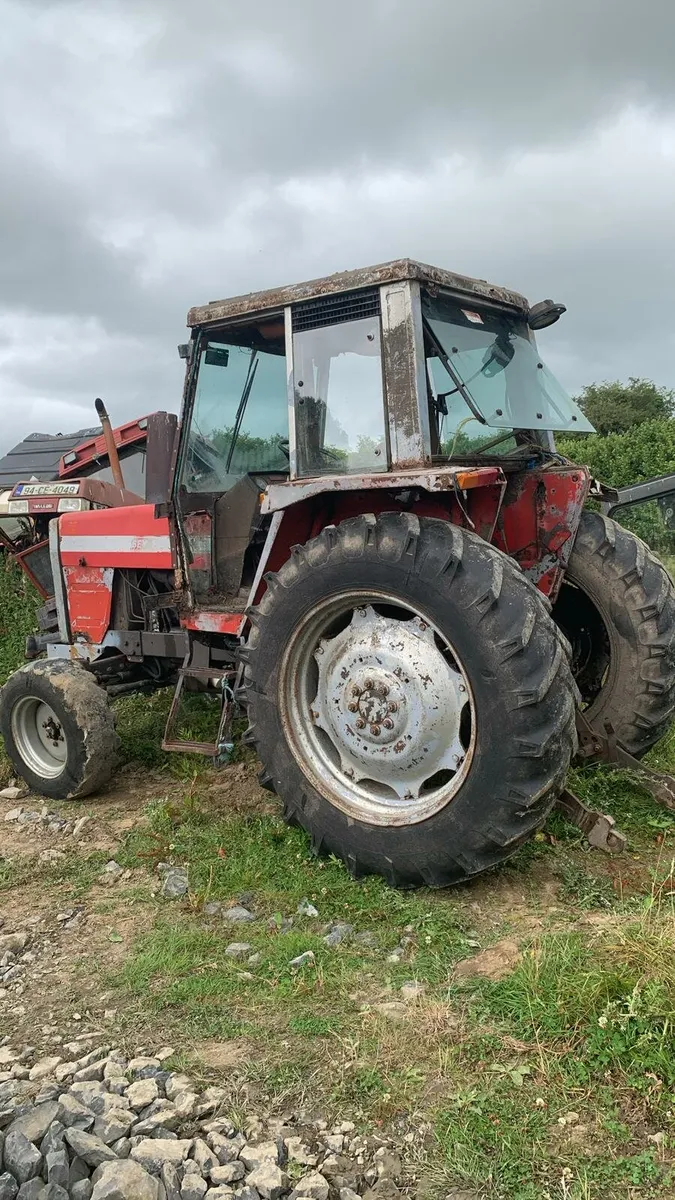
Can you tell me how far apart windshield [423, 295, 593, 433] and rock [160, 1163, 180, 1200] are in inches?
117

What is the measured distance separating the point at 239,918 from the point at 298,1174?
1371 millimetres

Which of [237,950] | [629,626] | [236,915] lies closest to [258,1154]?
[237,950]

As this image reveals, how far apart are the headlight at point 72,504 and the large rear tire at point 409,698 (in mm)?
2749

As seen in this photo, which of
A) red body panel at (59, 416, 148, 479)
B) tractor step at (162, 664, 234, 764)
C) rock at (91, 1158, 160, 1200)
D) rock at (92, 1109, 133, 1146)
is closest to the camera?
rock at (91, 1158, 160, 1200)

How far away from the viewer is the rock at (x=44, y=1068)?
8.10 feet

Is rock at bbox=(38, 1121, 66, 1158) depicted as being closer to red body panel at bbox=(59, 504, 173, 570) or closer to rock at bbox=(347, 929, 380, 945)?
rock at bbox=(347, 929, 380, 945)

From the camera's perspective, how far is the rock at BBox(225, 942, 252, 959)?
3.10 metres

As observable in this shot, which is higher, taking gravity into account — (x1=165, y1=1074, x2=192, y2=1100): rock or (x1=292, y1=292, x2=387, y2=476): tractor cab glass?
(x1=292, y1=292, x2=387, y2=476): tractor cab glass

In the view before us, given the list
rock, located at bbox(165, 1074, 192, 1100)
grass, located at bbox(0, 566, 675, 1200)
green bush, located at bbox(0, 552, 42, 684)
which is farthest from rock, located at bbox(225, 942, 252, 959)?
green bush, located at bbox(0, 552, 42, 684)

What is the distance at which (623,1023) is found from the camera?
92.2 inches

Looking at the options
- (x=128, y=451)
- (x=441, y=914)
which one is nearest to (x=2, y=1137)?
(x=441, y=914)

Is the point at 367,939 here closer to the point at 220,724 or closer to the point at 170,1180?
the point at 170,1180

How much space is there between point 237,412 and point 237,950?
2.79m

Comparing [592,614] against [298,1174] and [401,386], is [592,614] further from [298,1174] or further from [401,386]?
[298,1174]
